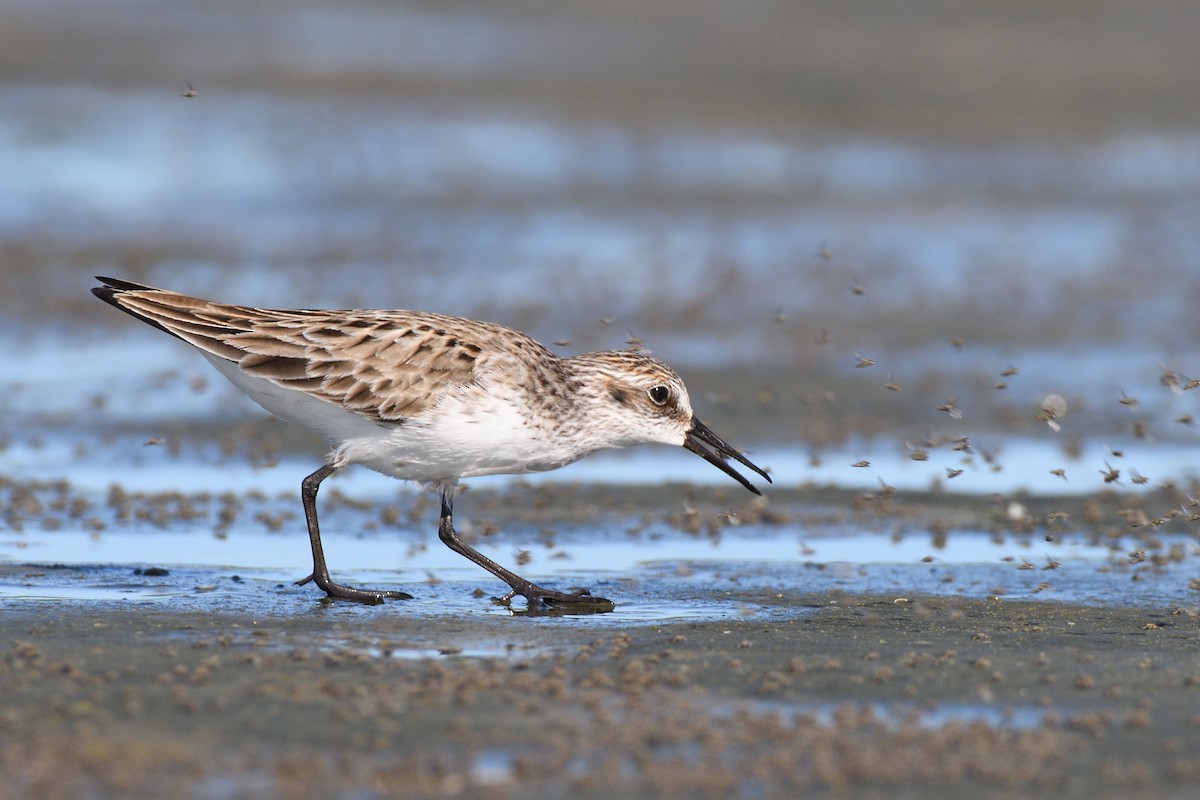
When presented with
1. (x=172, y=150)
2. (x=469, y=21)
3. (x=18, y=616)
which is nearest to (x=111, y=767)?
(x=18, y=616)

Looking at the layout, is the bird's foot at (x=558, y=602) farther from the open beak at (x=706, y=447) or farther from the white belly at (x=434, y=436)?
the open beak at (x=706, y=447)

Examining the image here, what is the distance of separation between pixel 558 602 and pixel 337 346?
1894 mm

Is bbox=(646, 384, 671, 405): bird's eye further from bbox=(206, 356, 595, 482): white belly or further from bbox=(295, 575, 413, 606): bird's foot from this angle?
bbox=(295, 575, 413, 606): bird's foot

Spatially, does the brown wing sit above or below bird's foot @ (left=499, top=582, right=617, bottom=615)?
above

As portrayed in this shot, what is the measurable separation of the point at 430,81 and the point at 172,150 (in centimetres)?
874

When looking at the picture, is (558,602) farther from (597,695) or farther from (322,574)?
(597,695)

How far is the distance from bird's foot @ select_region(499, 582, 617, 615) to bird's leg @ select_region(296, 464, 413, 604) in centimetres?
67

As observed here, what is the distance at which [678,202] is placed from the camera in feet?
85.3

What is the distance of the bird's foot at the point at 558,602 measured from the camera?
9.52 m

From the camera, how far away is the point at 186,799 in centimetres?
611

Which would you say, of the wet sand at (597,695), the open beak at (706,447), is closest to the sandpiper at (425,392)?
the open beak at (706,447)

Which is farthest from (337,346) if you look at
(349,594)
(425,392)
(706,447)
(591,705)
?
(591,705)

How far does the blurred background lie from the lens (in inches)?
610

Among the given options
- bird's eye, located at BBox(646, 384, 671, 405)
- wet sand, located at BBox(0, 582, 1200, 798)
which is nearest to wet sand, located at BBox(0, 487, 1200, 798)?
wet sand, located at BBox(0, 582, 1200, 798)
